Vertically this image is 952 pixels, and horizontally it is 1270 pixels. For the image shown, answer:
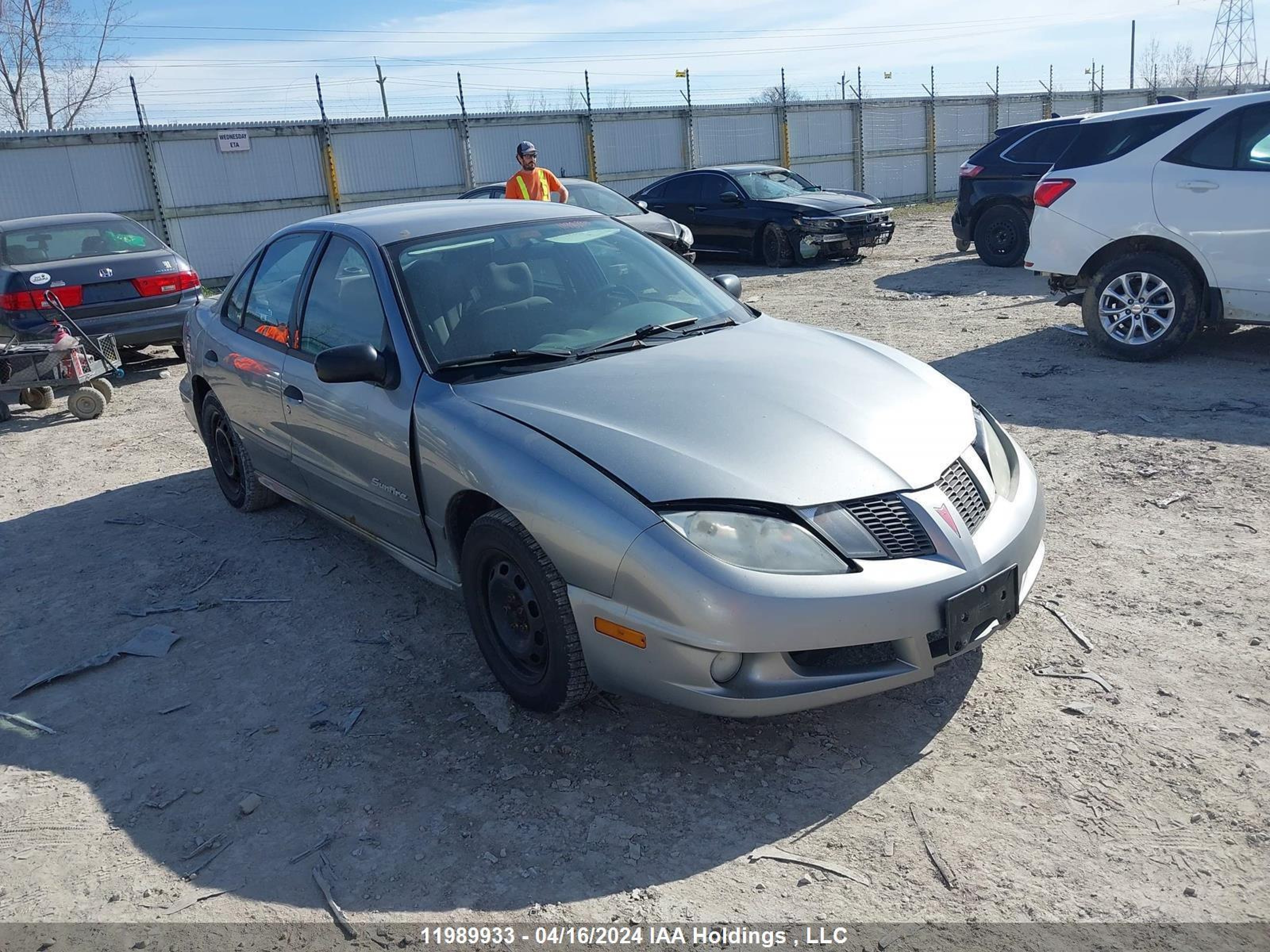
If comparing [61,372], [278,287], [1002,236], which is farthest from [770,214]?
[278,287]

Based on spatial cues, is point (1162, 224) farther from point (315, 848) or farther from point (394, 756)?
point (315, 848)

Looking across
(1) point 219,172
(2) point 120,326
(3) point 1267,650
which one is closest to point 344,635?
(3) point 1267,650

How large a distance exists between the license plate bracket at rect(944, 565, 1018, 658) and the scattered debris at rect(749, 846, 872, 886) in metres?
0.72

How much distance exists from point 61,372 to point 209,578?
4284 mm

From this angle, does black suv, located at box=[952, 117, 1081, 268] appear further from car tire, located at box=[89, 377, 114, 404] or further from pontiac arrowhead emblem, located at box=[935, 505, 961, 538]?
pontiac arrowhead emblem, located at box=[935, 505, 961, 538]

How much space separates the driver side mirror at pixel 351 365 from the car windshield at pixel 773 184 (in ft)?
41.5

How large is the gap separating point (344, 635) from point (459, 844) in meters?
1.62

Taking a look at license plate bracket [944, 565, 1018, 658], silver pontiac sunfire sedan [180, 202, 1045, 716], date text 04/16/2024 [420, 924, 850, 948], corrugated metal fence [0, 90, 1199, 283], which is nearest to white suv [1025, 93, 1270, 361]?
silver pontiac sunfire sedan [180, 202, 1045, 716]

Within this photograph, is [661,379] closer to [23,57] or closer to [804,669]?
[804,669]

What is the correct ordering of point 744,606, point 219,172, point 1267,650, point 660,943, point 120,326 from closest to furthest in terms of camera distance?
point 660,943 < point 744,606 < point 1267,650 < point 120,326 < point 219,172

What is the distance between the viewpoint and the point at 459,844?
2945mm

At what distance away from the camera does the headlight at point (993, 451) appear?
3.57 meters

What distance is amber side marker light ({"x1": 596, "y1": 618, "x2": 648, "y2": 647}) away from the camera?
3.02 meters

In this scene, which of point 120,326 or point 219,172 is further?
point 219,172
